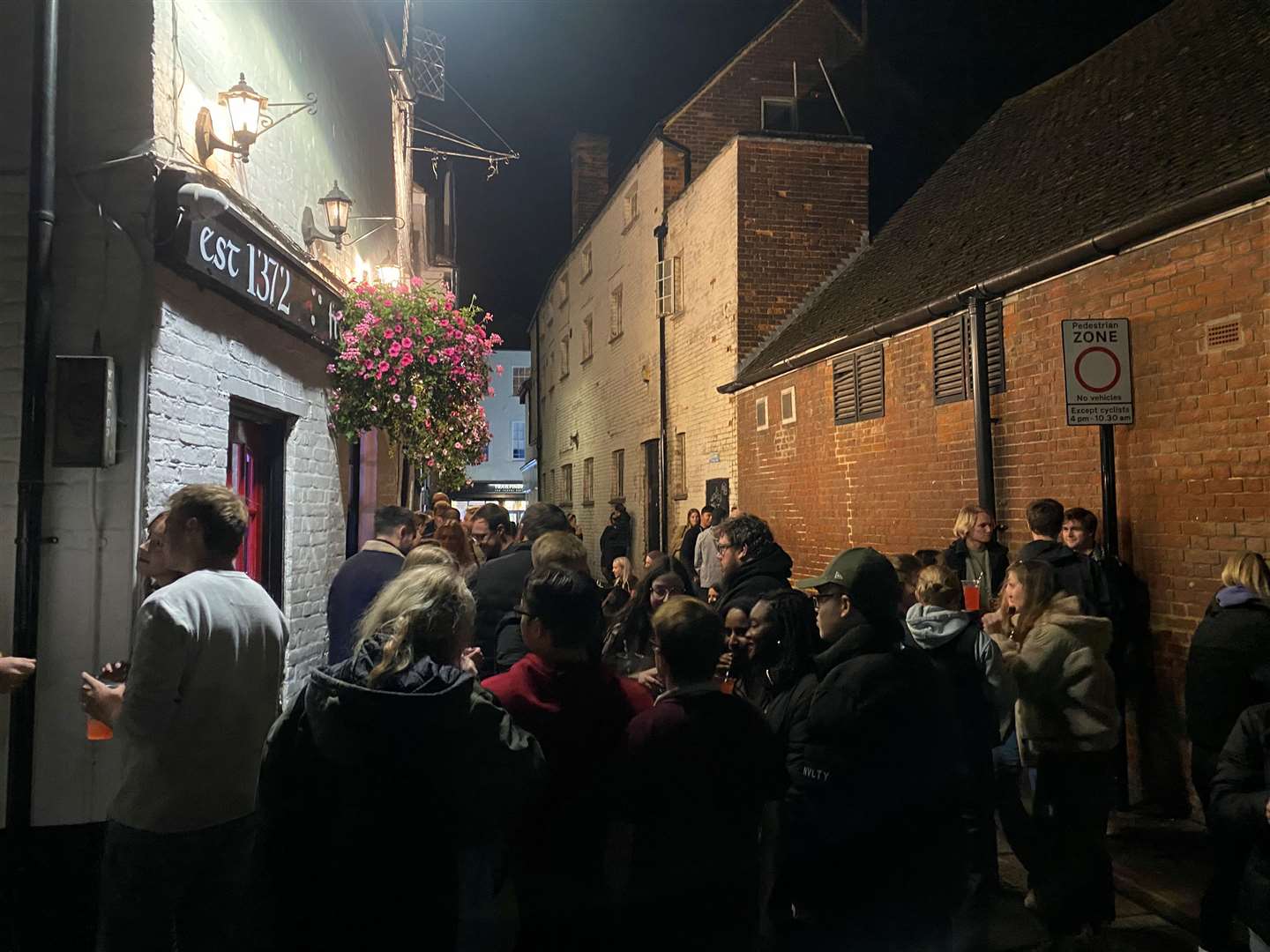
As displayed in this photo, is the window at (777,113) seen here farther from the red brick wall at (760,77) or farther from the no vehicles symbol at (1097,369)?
the no vehicles symbol at (1097,369)

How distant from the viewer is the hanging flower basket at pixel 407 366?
720 cm

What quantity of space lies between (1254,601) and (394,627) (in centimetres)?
367

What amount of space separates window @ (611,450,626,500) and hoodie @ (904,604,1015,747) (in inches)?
576

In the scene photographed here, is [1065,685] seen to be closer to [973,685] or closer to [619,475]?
[973,685]

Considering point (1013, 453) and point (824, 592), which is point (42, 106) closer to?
point (824, 592)

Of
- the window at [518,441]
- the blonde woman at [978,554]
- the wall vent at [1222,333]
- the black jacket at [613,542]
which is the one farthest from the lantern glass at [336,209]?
the window at [518,441]

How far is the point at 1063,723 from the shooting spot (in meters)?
4.16

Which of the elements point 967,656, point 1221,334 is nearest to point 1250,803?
point 967,656

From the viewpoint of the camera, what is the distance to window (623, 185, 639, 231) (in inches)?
680

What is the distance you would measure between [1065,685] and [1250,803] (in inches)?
55.5

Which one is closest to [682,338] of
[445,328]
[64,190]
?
[445,328]

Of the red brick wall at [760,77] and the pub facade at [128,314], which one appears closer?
the pub facade at [128,314]

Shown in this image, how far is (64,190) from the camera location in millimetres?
4258

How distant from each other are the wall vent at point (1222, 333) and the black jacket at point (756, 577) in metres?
3.00
